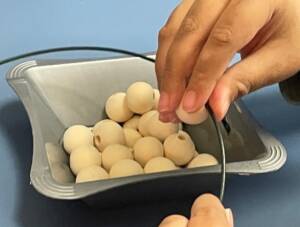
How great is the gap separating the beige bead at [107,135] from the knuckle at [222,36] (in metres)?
0.22

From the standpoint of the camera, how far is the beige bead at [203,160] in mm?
599

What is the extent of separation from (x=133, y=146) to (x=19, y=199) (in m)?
0.15

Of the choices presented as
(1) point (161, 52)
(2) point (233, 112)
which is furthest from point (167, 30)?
(2) point (233, 112)

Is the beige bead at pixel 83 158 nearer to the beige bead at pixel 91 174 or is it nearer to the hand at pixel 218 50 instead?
the beige bead at pixel 91 174

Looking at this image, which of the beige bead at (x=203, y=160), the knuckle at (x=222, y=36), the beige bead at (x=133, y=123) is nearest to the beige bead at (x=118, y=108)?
the beige bead at (x=133, y=123)

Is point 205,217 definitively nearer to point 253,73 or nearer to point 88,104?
point 253,73

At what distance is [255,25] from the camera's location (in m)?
0.49

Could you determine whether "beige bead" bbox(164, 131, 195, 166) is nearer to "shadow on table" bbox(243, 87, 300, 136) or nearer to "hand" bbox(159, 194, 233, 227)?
"shadow on table" bbox(243, 87, 300, 136)

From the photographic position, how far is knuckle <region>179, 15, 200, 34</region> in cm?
48

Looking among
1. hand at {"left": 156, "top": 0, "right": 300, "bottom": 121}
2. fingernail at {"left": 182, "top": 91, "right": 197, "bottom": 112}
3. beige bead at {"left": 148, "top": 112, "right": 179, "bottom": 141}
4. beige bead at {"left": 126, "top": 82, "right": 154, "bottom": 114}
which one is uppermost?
hand at {"left": 156, "top": 0, "right": 300, "bottom": 121}

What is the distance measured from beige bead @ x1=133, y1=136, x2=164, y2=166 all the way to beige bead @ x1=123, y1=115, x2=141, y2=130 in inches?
1.6

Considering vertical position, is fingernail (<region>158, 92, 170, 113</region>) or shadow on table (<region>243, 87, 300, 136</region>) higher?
fingernail (<region>158, 92, 170, 113</region>)

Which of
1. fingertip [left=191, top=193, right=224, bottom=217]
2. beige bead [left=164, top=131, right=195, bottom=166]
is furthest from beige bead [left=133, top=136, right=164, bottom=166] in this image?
fingertip [left=191, top=193, right=224, bottom=217]

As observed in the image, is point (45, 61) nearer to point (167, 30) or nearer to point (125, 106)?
point (125, 106)
